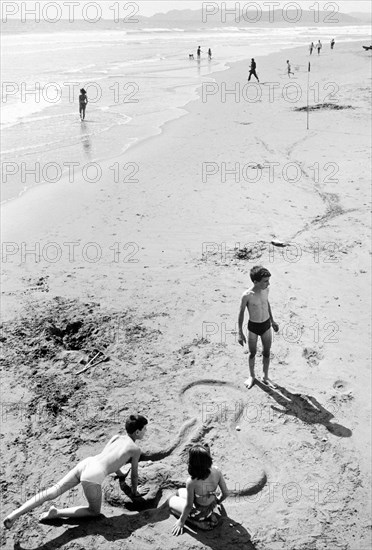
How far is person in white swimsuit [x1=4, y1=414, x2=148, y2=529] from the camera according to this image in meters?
5.01

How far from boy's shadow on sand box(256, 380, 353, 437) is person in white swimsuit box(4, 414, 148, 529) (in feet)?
6.53

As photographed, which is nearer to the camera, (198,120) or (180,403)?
(180,403)

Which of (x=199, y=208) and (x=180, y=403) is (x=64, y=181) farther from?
(x=180, y=403)

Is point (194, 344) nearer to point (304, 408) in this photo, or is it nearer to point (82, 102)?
point (304, 408)

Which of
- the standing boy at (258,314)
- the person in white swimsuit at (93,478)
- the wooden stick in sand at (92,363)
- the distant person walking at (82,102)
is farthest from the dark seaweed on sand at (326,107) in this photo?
the person in white swimsuit at (93,478)

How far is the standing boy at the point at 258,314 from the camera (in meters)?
6.41

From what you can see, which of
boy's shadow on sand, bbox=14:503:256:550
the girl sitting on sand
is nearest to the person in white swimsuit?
boy's shadow on sand, bbox=14:503:256:550

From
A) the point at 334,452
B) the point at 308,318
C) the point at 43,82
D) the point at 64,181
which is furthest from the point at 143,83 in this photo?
the point at 334,452

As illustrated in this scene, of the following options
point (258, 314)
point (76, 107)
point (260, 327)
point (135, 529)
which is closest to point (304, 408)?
point (260, 327)

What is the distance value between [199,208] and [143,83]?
23580mm

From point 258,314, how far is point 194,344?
5.07 feet

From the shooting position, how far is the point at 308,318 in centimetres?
832

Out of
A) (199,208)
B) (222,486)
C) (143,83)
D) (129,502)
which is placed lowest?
(129,502)

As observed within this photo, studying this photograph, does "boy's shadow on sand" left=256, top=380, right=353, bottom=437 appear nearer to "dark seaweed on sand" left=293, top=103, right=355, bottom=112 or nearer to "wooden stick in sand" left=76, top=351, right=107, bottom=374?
"wooden stick in sand" left=76, top=351, right=107, bottom=374
